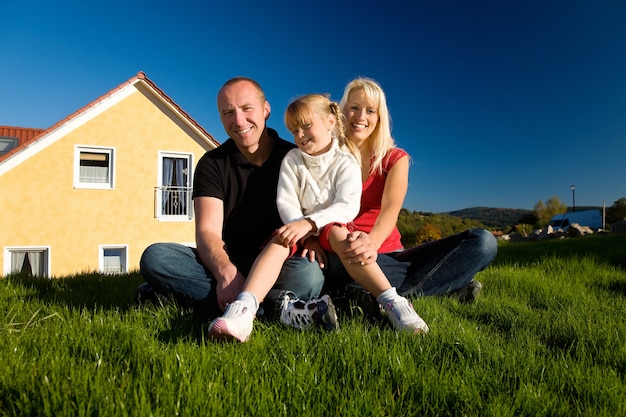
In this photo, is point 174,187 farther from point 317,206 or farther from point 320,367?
point 320,367

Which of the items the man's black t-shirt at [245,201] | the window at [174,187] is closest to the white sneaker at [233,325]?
the man's black t-shirt at [245,201]

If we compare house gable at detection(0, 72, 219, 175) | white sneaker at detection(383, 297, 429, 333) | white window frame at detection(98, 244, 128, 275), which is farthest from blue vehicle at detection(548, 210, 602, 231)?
white sneaker at detection(383, 297, 429, 333)

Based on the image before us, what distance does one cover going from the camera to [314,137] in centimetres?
285

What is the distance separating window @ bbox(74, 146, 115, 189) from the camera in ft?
49.8

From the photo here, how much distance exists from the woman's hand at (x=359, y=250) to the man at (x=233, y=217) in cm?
30

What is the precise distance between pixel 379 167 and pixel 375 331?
1.30m

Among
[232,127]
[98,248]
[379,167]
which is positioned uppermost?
[232,127]

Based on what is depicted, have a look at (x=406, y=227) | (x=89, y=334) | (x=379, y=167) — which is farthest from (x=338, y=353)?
(x=406, y=227)

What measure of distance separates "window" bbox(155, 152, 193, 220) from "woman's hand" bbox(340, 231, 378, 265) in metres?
14.6

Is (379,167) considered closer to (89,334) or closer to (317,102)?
(317,102)

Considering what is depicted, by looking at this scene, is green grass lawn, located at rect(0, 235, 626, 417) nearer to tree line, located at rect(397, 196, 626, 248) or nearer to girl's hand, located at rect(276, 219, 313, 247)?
girl's hand, located at rect(276, 219, 313, 247)

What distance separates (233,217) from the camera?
316 centimetres

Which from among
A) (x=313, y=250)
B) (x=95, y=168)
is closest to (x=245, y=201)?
(x=313, y=250)

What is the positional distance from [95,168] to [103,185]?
812mm
